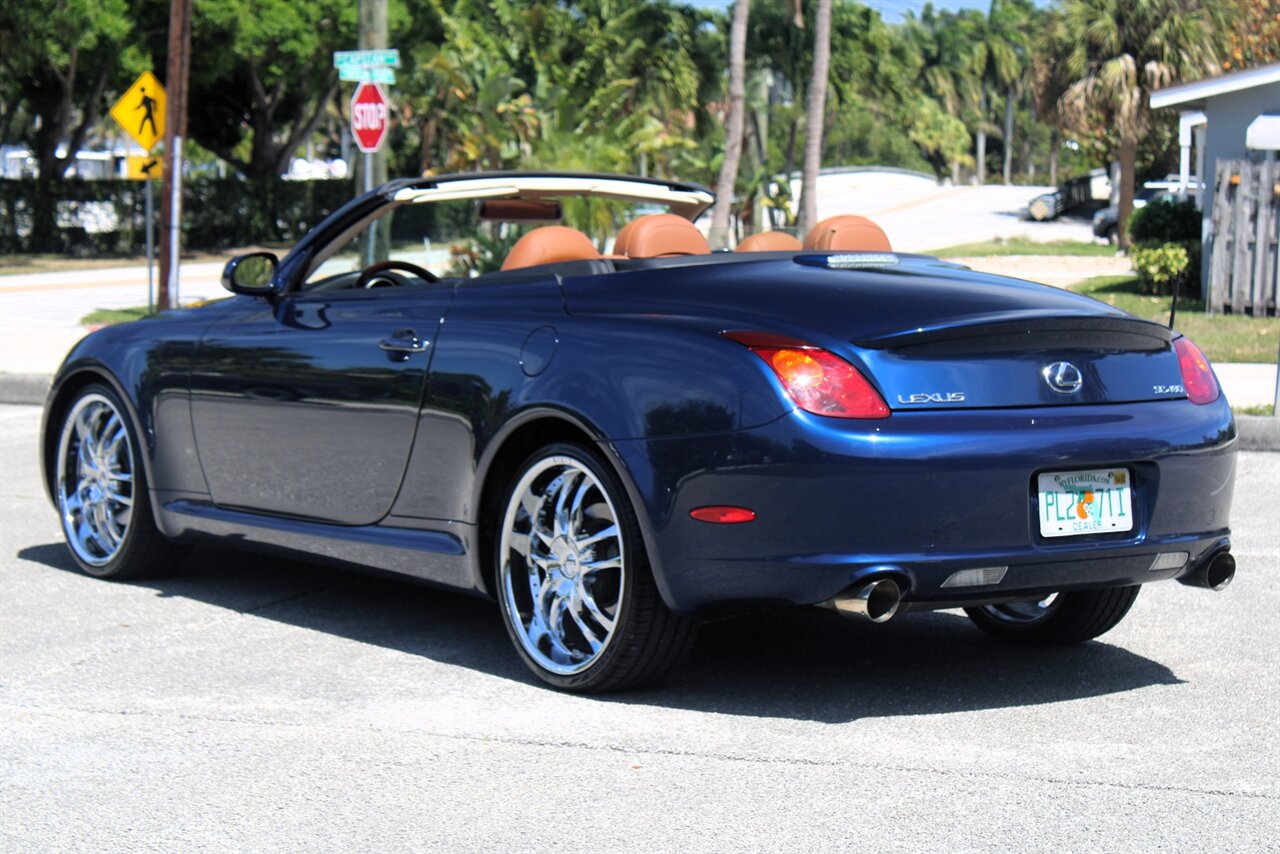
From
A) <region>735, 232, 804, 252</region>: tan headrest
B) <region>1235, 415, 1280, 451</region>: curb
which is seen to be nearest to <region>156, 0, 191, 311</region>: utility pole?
<region>1235, 415, 1280, 451</region>: curb

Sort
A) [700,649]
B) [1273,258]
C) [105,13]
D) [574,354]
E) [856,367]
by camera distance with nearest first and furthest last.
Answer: [856,367], [574,354], [700,649], [1273,258], [105,13]

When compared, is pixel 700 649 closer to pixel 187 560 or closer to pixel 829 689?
pixel 829 689

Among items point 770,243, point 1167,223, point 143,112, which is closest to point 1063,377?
point 770,243

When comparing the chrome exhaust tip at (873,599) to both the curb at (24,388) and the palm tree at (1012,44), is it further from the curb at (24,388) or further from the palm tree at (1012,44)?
the palm tree at (1012,44)

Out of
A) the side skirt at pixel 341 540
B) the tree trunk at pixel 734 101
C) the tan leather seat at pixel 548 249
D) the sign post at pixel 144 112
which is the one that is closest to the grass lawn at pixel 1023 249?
the tree trunk at pixel 734 101

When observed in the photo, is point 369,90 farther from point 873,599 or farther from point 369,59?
point 873,599

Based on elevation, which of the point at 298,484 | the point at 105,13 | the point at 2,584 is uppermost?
the point at 105,13

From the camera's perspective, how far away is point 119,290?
30312mm

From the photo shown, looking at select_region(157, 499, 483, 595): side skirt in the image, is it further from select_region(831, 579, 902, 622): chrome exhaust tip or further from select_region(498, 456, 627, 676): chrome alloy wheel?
select_region(831, 579, 902, 622): chrome exhaust tip

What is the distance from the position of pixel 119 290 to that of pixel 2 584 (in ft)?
79.6

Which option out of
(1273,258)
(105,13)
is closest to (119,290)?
(105,13)

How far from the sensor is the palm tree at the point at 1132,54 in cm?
3859

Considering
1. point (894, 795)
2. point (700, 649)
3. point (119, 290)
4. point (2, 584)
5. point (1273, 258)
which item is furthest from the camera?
point (119, 290)

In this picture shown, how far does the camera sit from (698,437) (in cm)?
476
